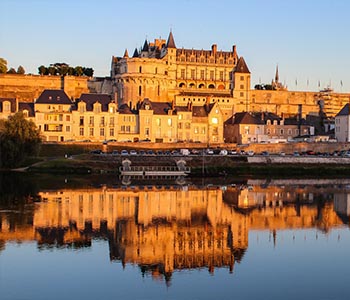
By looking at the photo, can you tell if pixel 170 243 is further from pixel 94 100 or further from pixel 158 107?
pixel 158 107

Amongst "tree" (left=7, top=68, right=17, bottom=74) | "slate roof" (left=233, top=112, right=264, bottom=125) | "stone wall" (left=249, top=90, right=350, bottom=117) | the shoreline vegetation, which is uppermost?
"tree" (left=7, top=68, right=17, bottom=74)

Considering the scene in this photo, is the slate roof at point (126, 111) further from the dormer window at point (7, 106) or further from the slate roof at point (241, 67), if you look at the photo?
the slate roof at point (241, 67)

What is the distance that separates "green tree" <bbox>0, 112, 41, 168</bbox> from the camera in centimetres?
4488

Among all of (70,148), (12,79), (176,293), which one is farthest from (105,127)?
(176,293)

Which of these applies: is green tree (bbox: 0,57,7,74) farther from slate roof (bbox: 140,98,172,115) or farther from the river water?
the river water

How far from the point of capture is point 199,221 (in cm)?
2647

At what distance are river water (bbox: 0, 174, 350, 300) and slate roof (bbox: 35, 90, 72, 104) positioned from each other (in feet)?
79.2

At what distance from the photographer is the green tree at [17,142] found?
44875 millimetres

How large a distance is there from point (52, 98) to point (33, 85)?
16.2 m

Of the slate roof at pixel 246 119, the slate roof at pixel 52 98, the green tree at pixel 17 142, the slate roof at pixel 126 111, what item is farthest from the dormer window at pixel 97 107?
the slate roof at pixel 246 119

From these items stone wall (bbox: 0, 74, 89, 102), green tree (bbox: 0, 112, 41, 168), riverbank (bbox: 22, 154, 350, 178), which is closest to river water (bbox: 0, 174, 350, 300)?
green tree (bbox: 0, 112, 41, 168)

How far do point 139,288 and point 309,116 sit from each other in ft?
217

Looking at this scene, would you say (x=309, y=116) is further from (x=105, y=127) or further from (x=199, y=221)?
(x=199, y=221)

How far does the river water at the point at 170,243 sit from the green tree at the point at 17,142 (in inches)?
348
